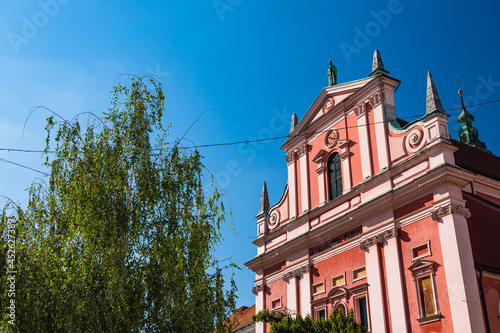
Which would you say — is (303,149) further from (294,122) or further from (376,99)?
(376,99)

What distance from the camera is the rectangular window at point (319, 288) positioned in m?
21.3

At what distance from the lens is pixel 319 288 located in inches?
851

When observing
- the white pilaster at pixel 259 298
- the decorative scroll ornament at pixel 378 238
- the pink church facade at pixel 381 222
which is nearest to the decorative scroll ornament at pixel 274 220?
the pink church facade at pixel 381 222

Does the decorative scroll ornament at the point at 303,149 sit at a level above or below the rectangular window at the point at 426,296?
above

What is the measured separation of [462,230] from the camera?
54.2 ft

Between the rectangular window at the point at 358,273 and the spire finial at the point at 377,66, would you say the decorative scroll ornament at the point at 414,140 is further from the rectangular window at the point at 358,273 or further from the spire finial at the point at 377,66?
the rectangular window at the point at 358,273

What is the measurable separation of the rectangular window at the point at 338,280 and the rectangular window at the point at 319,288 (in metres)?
0.63

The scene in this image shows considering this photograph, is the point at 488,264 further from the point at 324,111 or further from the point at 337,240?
the point at 324,111

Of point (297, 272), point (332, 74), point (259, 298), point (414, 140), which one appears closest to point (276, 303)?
point (259, 298)

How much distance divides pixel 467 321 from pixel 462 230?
303 cm

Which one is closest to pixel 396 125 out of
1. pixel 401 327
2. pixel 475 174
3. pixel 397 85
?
pixel 397 85

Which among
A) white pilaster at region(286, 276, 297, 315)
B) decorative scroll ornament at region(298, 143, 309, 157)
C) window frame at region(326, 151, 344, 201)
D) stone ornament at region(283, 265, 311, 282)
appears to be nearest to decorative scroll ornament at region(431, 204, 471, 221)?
window frame at region(326, 151, 344, 201)

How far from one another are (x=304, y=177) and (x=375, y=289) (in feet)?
24.8

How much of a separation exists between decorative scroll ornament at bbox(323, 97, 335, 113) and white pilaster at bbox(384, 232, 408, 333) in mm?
7907
